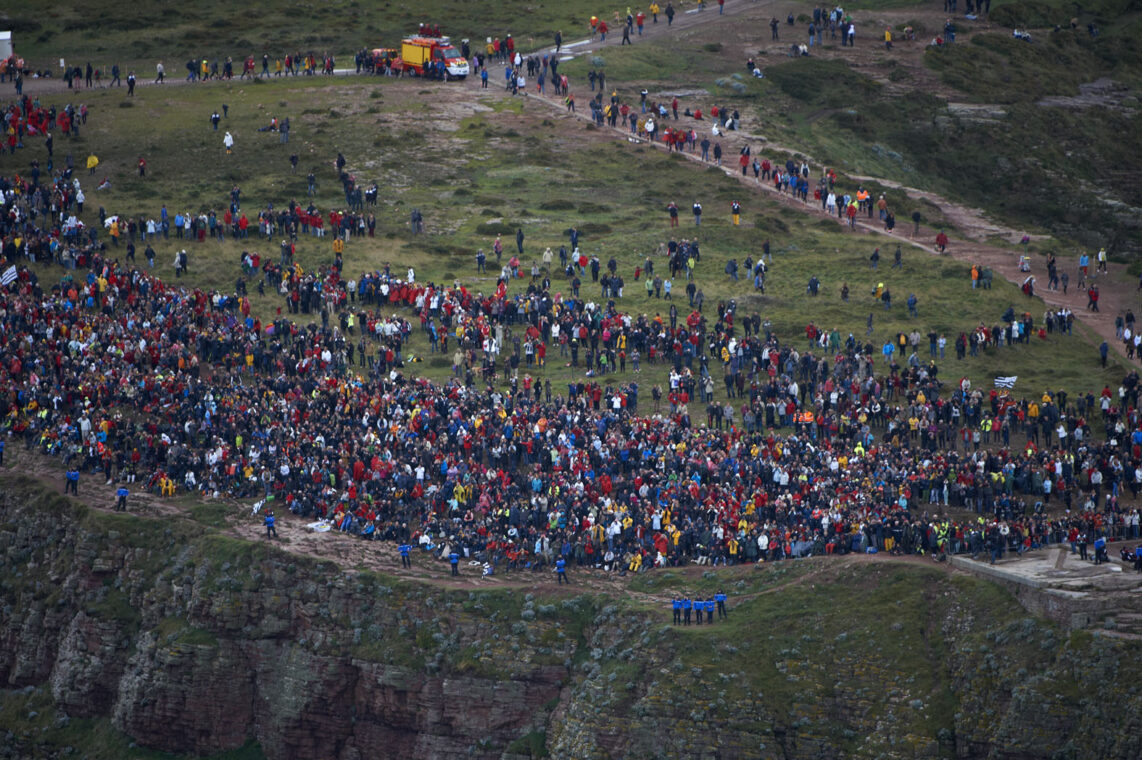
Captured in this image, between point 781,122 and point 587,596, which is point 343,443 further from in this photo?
point 781,122

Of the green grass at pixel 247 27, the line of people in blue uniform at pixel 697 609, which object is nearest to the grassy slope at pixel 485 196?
the green grass at pixel 247 27

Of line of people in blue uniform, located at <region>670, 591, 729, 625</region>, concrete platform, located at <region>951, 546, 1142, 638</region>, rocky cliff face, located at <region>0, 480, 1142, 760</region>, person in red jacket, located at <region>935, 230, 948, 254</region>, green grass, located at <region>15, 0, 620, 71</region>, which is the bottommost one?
rocky cliff face, located at <region>0, 480, 1142, 760</region>

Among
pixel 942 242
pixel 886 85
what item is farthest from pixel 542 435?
pixel 886 85

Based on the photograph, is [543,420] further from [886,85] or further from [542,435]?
[886,85]

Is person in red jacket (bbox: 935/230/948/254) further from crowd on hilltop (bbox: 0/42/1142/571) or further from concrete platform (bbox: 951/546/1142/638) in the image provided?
concrete platform (bbox: 951/546/1142/638)

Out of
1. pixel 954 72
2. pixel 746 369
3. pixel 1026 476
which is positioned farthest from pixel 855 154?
pixel 1026 476

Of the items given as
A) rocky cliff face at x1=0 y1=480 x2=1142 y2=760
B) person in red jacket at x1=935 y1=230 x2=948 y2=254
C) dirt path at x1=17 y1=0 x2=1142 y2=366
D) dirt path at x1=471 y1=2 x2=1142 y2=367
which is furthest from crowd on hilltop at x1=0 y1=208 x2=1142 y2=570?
person in red jacket at x1=935 y1=230 x2=948 y2=254

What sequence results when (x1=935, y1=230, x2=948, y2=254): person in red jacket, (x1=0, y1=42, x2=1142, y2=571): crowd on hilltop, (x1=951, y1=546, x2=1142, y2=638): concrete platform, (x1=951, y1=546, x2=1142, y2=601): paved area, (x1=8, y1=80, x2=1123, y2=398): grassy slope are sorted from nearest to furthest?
(x1=951, y1=546, x2=1142, y2=638): concrete platform, (x1=951, y1=546, x2=1142, y2=601): paved area, (x1=0, y1=42, x2=1142, y2=571): crowd on hilltop, (x1=8, y1=80, x2=1123, y2=398): grassy slope, (x1=935, y1=230, x2=948, y2=254): person in red jacket
